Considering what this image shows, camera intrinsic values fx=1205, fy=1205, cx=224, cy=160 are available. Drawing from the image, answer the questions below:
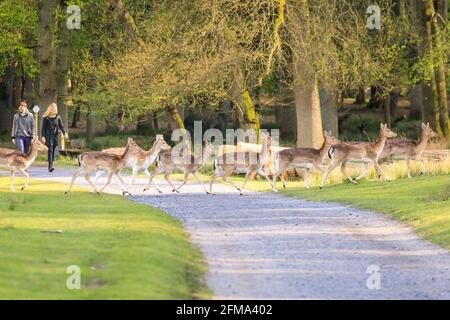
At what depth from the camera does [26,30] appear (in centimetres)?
5534

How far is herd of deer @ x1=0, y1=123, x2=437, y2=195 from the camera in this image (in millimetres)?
28344

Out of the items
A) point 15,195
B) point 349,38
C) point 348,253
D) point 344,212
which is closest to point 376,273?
point 348,253

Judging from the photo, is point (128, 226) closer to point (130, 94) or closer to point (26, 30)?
point (130, 94)

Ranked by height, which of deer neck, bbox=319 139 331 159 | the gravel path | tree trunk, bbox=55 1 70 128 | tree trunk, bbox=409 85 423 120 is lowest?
the gravel path

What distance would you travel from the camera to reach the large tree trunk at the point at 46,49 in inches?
1941

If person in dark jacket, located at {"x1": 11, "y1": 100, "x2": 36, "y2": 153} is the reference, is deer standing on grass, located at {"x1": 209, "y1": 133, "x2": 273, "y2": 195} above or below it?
below

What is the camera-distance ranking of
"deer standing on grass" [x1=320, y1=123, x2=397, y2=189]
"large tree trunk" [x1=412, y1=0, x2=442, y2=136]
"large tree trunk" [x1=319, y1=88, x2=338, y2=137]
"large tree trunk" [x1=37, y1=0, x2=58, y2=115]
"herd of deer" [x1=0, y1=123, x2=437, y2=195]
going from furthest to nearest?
"large tree trunk" [x1=319, y1=88, x2=338, y2=137] → "large tree trunk" [x1=37, y1=0, x2=58, y2=115] → "large tree trunk" [x1=412, y1=0, x2=442, y2=136] → "deer standing on grass" [x1=320, y1=123, x2=397, y2=189] → "herd of deer" [x1=0, y1=123, x2=437, y2=195]

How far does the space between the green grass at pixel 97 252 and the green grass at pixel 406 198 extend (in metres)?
4.32

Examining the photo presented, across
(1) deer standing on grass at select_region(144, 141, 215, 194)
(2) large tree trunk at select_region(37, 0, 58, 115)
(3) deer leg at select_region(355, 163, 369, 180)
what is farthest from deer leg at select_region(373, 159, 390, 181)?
(2) large tree trunk at select_region(37, 0, 58, 115)

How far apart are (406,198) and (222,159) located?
20.0ft

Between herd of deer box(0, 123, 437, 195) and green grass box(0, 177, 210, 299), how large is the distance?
351 cm

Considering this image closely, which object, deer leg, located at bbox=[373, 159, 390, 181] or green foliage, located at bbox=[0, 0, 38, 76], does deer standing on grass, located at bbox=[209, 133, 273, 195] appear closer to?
deer leg, located at bbox=[373, 159, 390, 181]
